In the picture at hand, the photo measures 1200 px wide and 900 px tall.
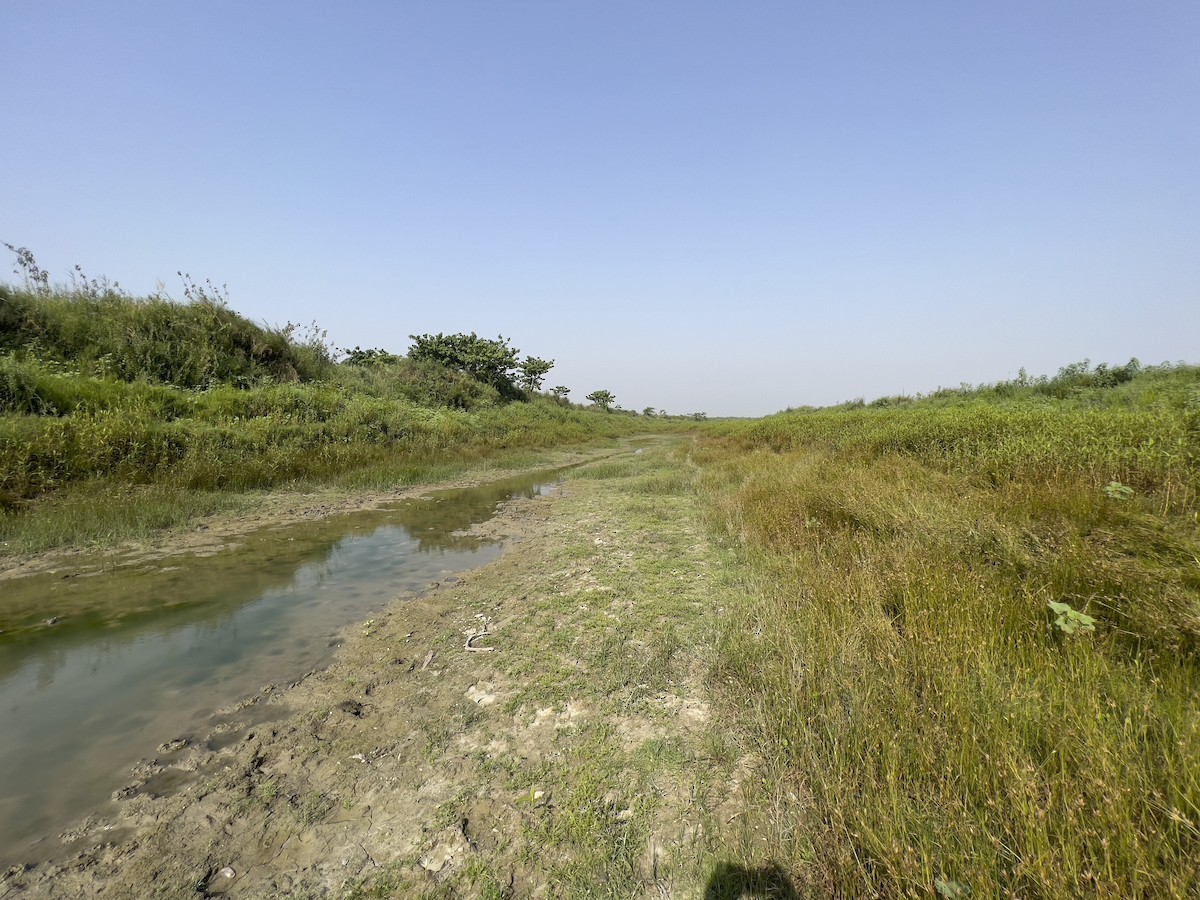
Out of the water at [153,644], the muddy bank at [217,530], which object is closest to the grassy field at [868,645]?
the muddy bank at [217,530]

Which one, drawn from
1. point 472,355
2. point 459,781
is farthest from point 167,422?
point 472,355

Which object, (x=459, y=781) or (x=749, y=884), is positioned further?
(x=459, y=781)

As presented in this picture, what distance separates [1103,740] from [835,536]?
3848mm

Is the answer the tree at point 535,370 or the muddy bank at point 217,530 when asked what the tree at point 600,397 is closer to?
the tree at point 535,370

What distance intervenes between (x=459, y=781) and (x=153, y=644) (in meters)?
3.65

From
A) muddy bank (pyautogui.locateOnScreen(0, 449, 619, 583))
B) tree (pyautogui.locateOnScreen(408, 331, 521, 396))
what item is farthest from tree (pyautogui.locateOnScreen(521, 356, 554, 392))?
muddy bank (pyautogui.locateOnScreen(0, 449, 619, 583))

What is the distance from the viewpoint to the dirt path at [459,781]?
2006mm

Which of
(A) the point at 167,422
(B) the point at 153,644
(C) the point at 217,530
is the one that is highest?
(A) the point at 167,422

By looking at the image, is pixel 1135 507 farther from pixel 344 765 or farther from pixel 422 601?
pixel 422 601

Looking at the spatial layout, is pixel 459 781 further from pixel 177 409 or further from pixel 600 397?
pixel 600 397

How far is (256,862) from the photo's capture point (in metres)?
2.11

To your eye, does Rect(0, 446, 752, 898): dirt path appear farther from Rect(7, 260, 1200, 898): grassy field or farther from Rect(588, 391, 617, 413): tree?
Rect(588, 391, 617, 413): tree

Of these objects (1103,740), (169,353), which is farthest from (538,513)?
(169,353)

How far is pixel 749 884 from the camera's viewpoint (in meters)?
A: 1.85
